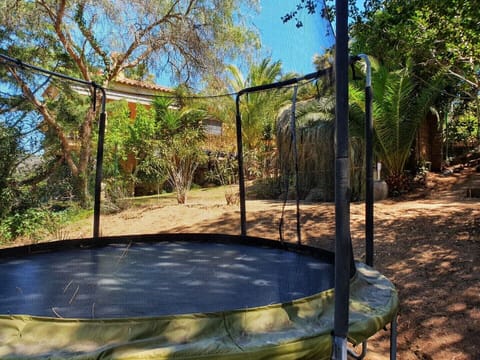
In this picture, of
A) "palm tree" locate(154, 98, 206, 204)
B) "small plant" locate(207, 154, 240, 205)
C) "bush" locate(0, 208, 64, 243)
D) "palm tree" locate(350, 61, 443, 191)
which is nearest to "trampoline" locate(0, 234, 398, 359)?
"bush" locate(0, 208, 64, 243)

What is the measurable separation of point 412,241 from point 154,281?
268cm

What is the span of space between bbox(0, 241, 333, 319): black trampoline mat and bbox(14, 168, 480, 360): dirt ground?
0.30 m

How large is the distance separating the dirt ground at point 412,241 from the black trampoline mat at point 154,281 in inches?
11.8

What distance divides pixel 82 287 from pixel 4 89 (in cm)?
378

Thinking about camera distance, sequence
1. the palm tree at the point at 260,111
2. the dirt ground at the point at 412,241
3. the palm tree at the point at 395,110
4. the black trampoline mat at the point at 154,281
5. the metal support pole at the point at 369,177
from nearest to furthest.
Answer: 1. the black trampoline mat at the point at 154,281
2. the metal support pole at the point at 369,177
3. the dirt ground at the point at 412,241
4. the palm tree at the point at 260,111
5. the palm tree at the point at 395,110

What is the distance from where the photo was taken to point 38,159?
14.2 feet

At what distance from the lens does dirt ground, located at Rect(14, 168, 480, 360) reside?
209 cm

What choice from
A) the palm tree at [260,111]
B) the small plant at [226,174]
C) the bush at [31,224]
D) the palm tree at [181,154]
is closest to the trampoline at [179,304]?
the palm tree at [260,111]

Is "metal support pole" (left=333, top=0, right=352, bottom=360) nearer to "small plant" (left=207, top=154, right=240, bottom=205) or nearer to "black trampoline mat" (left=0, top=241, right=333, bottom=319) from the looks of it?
"black trampoline mat" (left=0, top=241, right=333, bottom=319)

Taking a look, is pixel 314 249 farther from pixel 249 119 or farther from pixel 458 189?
pixel 458 189

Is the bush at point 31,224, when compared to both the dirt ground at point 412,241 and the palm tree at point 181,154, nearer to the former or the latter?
the dirt ground at point 412,241

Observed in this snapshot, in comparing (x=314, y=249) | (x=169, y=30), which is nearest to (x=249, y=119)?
(x=314, y=249)

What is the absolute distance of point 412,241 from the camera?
11.3 ft

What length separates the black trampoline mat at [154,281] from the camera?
122 cm
